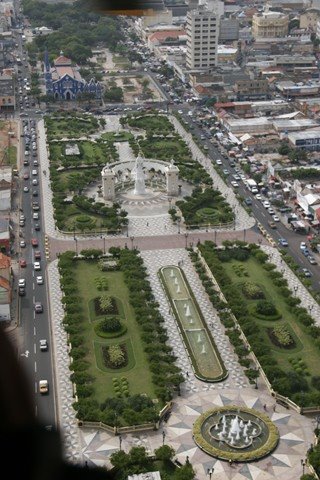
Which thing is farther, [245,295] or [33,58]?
[33,58]

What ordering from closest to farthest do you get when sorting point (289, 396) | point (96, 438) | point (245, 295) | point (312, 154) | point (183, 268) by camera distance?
point (96, 438) → point (289, 396) → point (245, 295) → point (183, 268) → point (312, 154)

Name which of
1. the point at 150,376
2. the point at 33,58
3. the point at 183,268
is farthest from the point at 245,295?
the point at 33,58

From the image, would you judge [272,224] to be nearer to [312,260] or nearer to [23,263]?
[312,260]

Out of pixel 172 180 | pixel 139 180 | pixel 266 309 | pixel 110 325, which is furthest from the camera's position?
pixel 139 180

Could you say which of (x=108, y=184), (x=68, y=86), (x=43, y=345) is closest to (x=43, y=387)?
(x=43, y=345)

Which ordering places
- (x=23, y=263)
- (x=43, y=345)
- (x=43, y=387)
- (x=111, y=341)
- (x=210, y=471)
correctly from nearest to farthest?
(x=210, y=471) < (x=43, y=387) < (x=43, y=345) < (x=111, y=341) < (x=23, y=263)

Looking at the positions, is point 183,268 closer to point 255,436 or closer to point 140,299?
point 140,299
